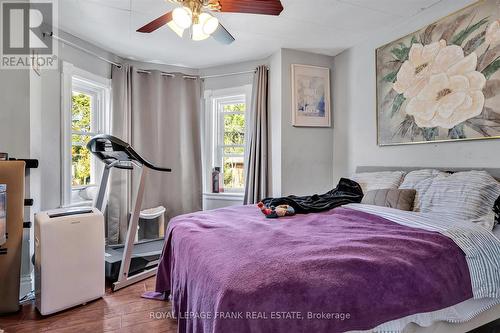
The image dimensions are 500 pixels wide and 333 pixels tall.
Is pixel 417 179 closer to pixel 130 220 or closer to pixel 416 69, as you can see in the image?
pixel 416 69

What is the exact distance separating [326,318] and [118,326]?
1.52 meters

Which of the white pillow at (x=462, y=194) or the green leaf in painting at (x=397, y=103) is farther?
the green leaf in painting at (x=397, y=103)

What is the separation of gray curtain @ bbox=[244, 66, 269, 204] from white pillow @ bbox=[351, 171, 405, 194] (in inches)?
44.6

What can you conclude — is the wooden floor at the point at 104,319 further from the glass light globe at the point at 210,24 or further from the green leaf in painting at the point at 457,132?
the glass light globe at the point at 210,24

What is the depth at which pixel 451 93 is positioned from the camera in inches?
88.4

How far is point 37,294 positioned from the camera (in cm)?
201

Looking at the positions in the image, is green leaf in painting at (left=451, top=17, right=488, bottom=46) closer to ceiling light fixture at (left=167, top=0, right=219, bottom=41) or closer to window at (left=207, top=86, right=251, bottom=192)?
ceiling light fixture at (left=167, top=0, right=219, bottom=41)

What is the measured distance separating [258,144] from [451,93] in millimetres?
2005

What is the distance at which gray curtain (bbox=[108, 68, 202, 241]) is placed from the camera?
141 inches

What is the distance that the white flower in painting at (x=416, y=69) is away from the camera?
7.85 feet

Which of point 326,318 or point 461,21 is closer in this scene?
point 326,318

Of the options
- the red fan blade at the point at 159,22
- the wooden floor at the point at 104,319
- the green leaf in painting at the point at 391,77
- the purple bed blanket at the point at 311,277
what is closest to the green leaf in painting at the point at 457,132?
the green leaf in painting at the point at 391,77

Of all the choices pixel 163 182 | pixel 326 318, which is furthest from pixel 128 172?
pixel 326 318

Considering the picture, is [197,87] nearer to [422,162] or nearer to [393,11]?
[393,11]
